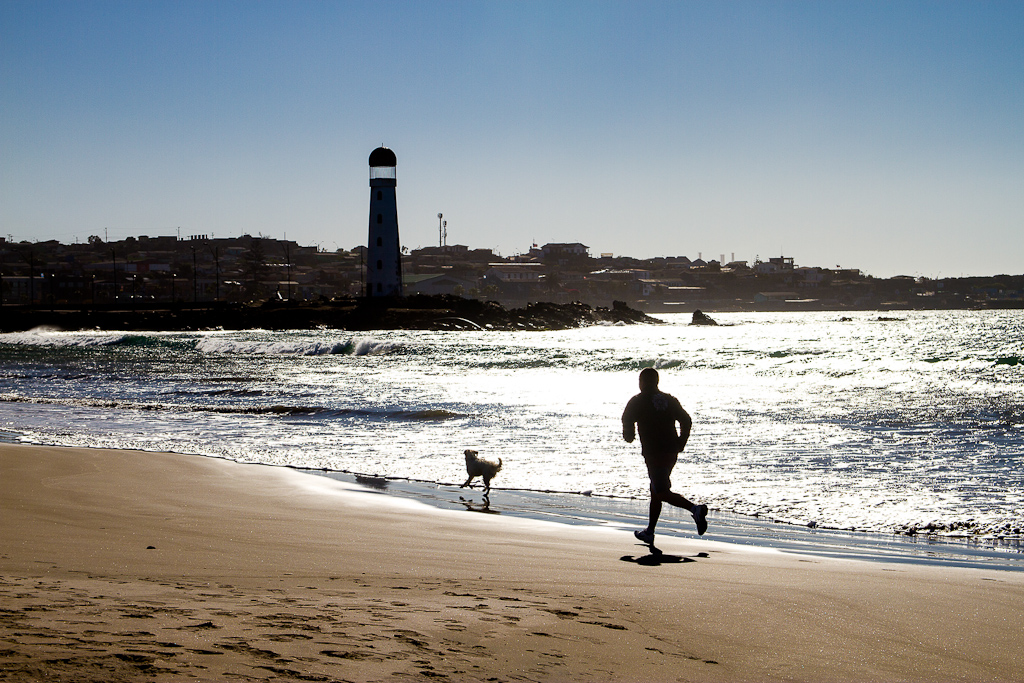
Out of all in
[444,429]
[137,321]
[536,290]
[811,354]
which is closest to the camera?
[444,429]

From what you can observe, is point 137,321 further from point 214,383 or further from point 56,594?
point 56,594

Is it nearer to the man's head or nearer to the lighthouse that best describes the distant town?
the lighthouse

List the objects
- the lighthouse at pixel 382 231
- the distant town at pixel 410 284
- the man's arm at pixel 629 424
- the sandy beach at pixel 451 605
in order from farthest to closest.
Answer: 1. the distant town at pixel 410 284
2. the lighthouse at pixel 382 231
3. the man's arm at pixel 629 424
4. the sandy beach at pixel 451 605

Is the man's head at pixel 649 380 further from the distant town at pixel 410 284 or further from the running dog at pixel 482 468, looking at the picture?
the distant town at pixel 410 284

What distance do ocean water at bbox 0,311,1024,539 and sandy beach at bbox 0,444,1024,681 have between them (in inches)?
101

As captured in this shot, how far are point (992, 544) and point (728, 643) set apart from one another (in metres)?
4.11

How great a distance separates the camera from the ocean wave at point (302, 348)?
47734mm

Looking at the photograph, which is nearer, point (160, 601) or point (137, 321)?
point (160, 601)

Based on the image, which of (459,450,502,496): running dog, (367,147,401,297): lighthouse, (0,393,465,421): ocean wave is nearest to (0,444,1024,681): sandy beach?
(459,450,502,496): running dog

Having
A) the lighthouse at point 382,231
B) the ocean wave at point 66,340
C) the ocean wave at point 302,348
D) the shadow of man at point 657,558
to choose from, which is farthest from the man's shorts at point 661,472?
the lighthouse at point 382,231

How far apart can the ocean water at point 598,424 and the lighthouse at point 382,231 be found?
103 ft

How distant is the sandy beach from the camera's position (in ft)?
11.3

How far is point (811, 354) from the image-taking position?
149ft

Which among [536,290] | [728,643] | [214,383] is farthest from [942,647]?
[536,290]
